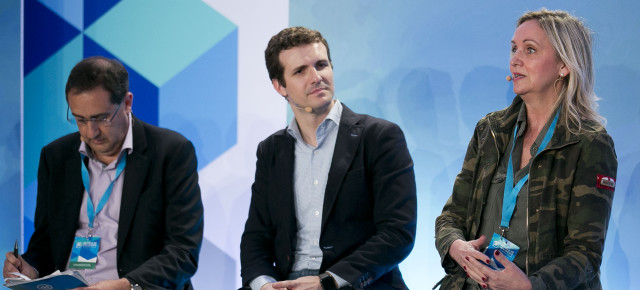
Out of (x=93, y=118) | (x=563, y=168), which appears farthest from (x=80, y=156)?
(x=563, y=168)

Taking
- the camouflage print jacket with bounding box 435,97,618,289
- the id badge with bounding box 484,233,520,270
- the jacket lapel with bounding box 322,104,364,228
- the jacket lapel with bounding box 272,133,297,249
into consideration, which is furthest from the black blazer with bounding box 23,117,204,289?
A: the camouflage print jacket with bounding box 435,97,618,289

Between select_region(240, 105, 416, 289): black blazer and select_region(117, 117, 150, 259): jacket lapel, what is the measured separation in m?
0.56

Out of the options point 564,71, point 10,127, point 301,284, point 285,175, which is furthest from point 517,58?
point 10,127

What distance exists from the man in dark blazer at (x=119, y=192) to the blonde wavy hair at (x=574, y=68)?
1736 mm

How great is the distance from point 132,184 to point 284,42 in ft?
3.24

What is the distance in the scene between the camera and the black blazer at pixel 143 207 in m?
3.18

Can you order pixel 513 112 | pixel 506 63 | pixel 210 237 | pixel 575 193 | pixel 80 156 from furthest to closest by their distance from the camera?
pixel 210 237, pixel 506 63, pixel 80 156, pixel 513 112, pixel 575 193

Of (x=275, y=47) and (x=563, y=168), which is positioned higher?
(x=275, y=47)

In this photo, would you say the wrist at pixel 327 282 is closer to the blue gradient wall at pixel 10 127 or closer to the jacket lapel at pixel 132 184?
the jacket lapel at pixel 132 184

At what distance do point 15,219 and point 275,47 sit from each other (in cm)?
253

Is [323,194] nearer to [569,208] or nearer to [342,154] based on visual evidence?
[342,154]

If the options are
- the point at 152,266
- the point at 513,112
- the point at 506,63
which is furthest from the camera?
the point at 506,63

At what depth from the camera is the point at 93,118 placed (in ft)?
10.4

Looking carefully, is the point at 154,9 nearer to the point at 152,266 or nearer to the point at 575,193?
the point at 152,266
